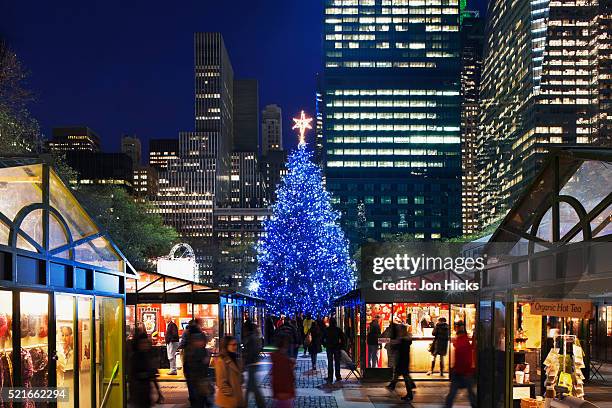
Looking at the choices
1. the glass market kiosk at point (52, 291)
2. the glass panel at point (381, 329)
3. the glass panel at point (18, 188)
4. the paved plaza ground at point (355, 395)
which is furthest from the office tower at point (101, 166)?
the glass panel at point (18, 188)

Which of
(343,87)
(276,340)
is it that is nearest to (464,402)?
(276,340)

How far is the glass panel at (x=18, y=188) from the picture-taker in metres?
8.48

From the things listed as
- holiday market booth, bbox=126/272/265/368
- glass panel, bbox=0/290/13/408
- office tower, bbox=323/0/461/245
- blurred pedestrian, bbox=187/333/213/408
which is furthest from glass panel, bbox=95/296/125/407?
office tower, bbox=323/0/461/245

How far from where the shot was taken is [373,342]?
1936 centimetres

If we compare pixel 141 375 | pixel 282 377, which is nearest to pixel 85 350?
pixel 141 375

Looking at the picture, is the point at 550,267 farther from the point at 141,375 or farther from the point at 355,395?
the point at 355,395

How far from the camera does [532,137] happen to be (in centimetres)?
13612

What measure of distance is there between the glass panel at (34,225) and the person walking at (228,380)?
2.66 meters

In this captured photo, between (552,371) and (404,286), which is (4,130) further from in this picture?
(552,371)

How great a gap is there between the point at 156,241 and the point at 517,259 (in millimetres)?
46811

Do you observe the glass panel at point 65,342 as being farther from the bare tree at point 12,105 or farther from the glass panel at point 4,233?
the bare tree at point 12,105

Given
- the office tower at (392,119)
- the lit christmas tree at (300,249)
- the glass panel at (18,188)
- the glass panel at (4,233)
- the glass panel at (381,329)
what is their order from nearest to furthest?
the glass panel at (4,233) < the glass panel at (18,188) < the glass panel at (381,329) < the lit christmas tree at (300,249) < the office tower at (392,119)

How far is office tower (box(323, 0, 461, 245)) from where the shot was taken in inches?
6156

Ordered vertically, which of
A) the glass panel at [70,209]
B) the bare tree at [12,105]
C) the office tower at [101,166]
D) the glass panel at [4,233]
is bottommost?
the glass panel at [4,233]
